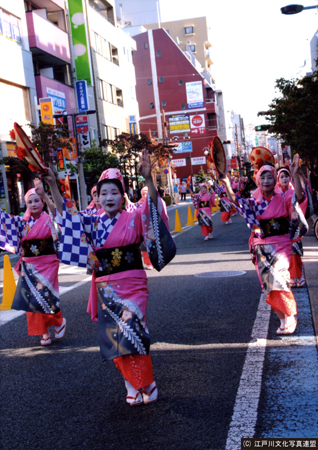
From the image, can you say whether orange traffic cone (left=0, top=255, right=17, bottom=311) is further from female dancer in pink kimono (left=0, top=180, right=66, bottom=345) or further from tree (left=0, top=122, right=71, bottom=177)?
tree (left=0, top=122, right=71, bottom=177)

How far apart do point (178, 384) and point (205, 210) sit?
12165mm

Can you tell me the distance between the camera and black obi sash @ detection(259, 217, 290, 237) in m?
5.80

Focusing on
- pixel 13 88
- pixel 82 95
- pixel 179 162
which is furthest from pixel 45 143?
pixel 179 162

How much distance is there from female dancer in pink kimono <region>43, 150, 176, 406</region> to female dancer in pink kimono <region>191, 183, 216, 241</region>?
39.4 ft

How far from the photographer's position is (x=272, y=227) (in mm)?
5812

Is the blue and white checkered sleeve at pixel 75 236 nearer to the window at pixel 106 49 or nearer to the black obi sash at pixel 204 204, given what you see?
the black obi sash at pixel 204 204

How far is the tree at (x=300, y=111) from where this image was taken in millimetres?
18250

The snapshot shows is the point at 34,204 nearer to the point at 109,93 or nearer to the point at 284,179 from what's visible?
the point at 284,179

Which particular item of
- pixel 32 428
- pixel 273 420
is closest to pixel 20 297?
pixel 32 428

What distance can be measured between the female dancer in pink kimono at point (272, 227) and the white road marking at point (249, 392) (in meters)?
0.38

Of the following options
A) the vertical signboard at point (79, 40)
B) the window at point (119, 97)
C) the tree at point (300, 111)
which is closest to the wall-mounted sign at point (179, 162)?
the window at point (119, 97)

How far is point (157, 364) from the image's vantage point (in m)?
5.03

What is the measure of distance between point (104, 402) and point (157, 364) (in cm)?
92

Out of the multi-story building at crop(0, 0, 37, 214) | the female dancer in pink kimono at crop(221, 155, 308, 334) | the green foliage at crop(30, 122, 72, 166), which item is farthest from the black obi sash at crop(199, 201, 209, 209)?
the female dancer in pink kimono at crop(221, 155, 308, 334)
